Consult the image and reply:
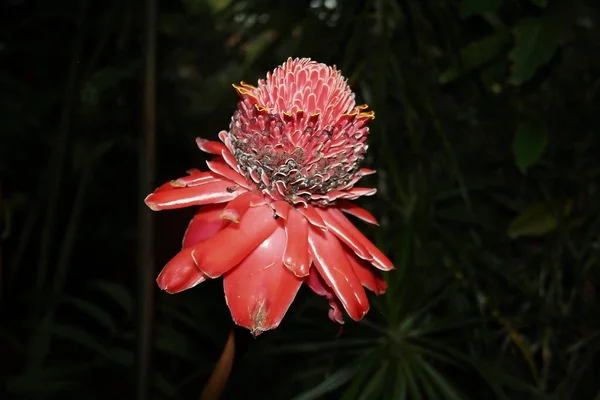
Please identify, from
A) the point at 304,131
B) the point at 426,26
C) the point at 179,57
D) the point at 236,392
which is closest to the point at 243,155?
the point at 304,131

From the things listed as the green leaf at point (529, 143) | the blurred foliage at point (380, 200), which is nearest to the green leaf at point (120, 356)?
the blurred foliage at point (380, 200)

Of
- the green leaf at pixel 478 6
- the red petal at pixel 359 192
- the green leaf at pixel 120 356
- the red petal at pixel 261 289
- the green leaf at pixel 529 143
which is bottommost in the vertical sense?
the green leaf at pixel 529 143

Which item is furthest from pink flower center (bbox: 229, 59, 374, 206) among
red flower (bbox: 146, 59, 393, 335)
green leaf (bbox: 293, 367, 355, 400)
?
green leaf (bbox: 293, 367, 355, 400)

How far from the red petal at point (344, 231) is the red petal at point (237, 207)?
0.03 metres

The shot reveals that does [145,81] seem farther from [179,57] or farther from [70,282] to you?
[179,57]

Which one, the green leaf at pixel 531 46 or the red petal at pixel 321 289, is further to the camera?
the green leaf at pixel 531 46

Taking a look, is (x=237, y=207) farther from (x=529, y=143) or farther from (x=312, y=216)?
(x=529, y=143)

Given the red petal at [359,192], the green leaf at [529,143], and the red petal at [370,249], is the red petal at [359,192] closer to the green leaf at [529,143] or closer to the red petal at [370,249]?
the red petal at [370,249]

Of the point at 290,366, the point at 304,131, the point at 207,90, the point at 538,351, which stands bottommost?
the point at 538,351

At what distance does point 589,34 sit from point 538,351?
0.85 feet

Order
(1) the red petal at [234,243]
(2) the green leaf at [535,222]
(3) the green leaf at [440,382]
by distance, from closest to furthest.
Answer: (1) the red petal at [234,243], (3) the green leaf at [440,382], (2) the green leaf at [535,222]

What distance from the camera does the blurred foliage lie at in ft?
1.28

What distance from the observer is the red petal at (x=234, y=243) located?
9.6 inches

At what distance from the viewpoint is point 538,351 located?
1.65 feet
